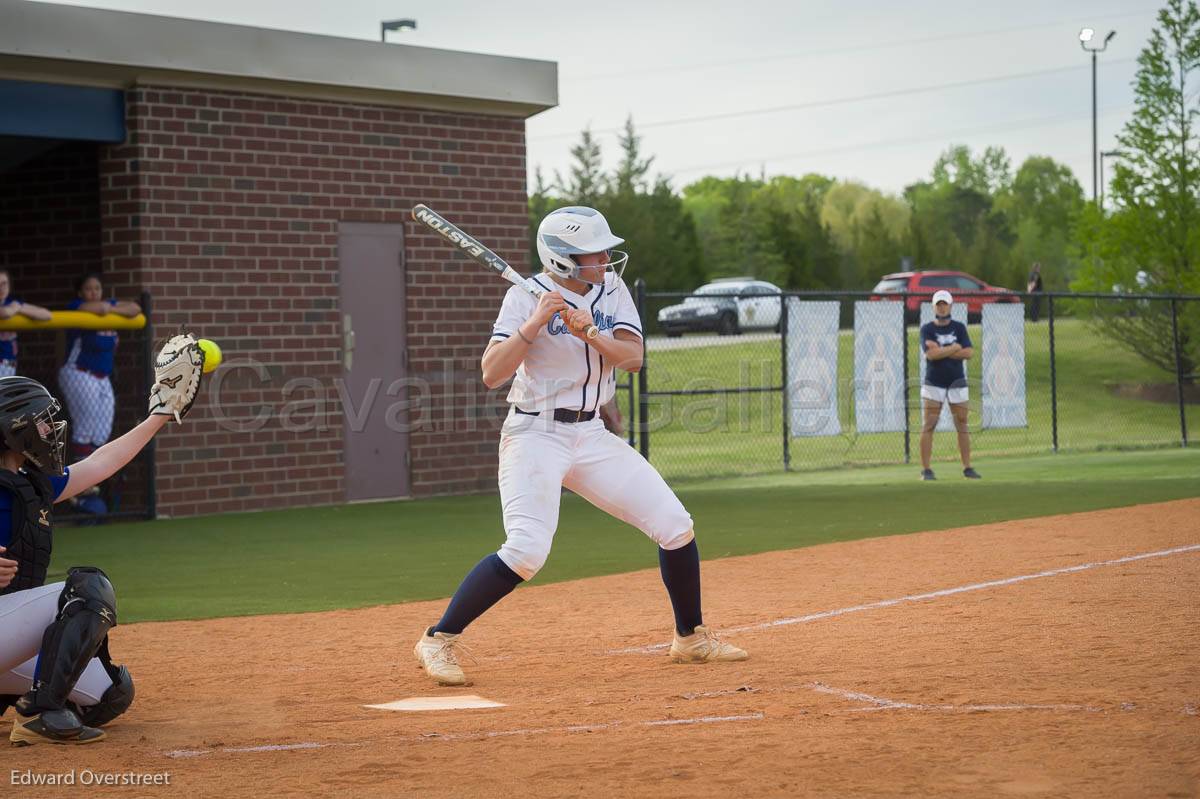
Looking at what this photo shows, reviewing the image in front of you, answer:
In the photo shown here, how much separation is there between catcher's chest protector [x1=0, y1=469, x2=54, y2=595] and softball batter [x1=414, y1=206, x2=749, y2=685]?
1841mm

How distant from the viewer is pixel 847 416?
92.0 ft

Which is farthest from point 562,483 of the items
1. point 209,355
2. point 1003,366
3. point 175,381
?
point 1003,366

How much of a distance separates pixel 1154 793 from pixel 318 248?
12.7 m

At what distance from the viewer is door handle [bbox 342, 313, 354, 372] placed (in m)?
16.0

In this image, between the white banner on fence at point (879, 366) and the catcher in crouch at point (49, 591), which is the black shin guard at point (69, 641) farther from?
the white banner on fence at point (879, 366)

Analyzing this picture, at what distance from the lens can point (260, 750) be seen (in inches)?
211

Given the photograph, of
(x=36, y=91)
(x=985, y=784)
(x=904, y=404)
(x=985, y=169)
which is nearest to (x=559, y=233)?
(x=985, y=784)

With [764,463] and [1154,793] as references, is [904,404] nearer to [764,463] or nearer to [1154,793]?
[764,463]

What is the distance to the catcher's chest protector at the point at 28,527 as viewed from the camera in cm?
552

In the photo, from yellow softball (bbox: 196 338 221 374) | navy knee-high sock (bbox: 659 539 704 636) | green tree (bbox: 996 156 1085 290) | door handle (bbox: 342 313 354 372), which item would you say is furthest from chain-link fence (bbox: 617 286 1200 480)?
green tree (bbox: 996 156 1085 290)

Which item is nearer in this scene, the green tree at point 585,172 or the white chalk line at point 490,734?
the white chalk line at point 490,734

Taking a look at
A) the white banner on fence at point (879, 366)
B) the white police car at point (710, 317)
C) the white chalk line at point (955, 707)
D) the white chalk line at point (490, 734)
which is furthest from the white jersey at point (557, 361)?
the white police car at point (710, 317)

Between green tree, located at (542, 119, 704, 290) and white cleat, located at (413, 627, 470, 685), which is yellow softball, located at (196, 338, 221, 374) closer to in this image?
white cleat, located at (413, 627, 470, 685)

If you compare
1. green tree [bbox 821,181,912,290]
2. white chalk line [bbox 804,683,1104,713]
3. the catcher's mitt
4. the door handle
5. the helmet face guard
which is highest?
green tree [bbox 821,181,912,290]
